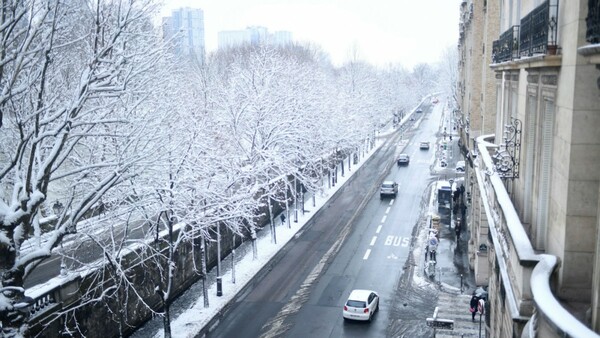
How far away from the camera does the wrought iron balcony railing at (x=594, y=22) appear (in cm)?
608

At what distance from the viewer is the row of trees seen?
11.2 m

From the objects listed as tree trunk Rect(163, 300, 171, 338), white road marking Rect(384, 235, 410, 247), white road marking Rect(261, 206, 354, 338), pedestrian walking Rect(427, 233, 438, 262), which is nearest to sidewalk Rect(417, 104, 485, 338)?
pedestrian walking Rect(427, 233, 438, 262)

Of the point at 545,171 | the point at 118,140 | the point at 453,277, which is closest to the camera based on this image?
the point at 545,171

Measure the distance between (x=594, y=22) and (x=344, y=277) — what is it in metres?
21.9

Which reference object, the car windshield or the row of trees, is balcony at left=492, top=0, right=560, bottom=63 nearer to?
the row of trees

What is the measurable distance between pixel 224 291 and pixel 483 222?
11466 millimetres

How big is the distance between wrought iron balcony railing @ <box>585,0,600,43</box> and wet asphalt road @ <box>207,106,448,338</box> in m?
16.3

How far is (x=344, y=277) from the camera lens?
2709 centimetres

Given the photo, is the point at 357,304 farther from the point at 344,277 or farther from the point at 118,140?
the point at 118,140

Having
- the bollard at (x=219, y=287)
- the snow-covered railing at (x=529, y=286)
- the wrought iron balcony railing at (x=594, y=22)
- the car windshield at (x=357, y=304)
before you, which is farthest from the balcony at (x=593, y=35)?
the bollard at (x=219, y=287)

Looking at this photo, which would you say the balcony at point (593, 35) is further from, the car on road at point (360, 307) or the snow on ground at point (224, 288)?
the snow on ground at point (224, 288)

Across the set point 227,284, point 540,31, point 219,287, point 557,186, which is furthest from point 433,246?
point 557,186

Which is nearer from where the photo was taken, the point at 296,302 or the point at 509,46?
the point at 509,46

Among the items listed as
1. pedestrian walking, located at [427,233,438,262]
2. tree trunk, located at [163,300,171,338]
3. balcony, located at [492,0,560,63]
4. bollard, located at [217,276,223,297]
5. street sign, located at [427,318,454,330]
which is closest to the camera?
balcony, located at [492,0,560,63]
